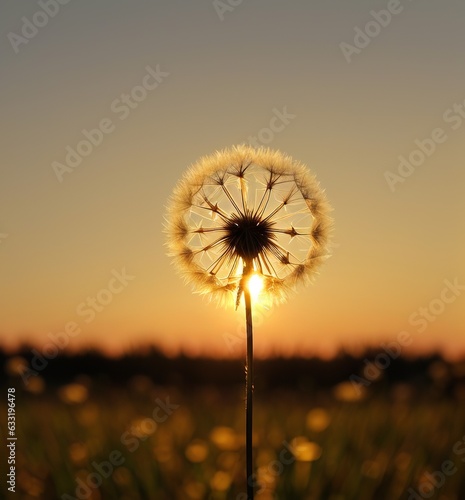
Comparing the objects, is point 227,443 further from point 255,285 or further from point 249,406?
point 249,406

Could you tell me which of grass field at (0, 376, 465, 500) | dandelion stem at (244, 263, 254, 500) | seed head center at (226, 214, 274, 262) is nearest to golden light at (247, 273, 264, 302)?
seed head center at (226, 214, 274, 262)

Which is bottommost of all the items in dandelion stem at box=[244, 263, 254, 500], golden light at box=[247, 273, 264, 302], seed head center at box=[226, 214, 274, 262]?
dandelion stem at box=[244, 263, 254, 500]

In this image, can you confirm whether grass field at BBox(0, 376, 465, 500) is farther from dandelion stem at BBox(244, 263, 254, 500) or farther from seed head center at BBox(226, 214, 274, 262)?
seed head center at BBox(226, 214, 274, 262)

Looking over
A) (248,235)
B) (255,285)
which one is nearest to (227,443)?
(255,285)

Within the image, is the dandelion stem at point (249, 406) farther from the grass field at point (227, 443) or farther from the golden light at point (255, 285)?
the grass field at point (227, 443)

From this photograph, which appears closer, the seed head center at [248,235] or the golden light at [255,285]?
the golden light at [255,285]

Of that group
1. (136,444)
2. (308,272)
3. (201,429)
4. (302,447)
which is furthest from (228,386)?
(308,272)

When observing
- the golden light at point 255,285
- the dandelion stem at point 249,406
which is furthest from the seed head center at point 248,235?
the dandelion stem at point 249,406

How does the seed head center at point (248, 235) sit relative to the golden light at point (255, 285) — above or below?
above
